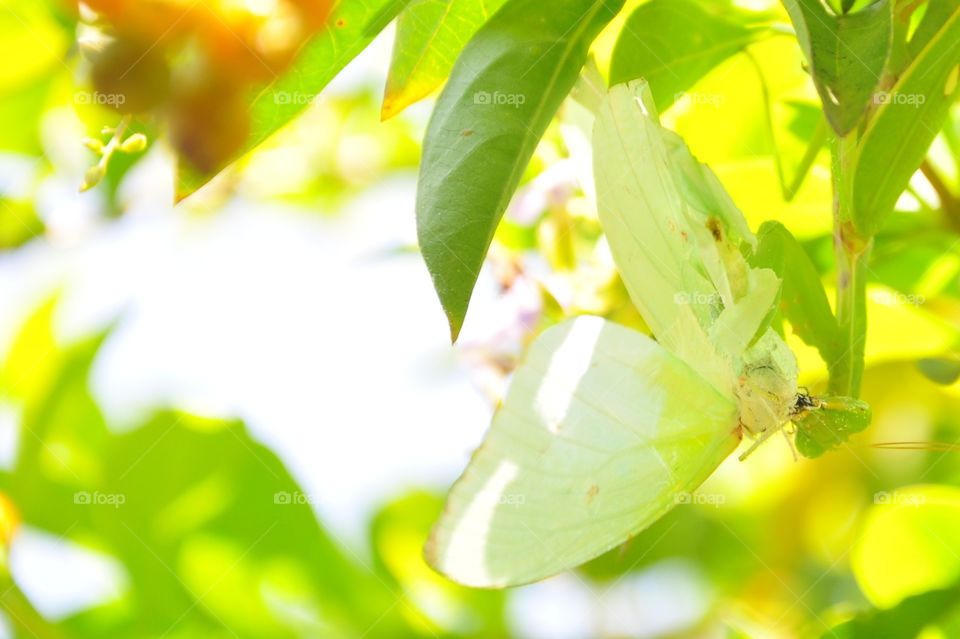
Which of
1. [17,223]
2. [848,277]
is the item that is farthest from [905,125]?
[17,223]

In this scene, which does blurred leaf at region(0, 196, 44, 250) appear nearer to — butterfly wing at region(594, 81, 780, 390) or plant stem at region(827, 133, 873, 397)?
butterfly wing at region(594, 81, 780, 390)

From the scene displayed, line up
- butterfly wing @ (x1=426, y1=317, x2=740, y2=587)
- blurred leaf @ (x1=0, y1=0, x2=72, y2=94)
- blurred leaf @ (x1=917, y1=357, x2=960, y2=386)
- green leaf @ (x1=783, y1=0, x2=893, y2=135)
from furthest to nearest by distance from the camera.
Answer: blurred leaf @ (x1=0, y1=0, x2=72, y2=94) < blurred leaf @ (x1=917, y1=357, x2=960, y2=386) < butterfly wing @ (x1=426, y1=317, x2=740, y2=587) < green leaf @ (x1=783, y1=0, x2=893, y2=135)

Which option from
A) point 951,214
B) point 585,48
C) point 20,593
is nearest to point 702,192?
point 585,48

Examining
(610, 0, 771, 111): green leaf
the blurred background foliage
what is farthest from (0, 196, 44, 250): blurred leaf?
(610, 0, 771, 111): green leaf

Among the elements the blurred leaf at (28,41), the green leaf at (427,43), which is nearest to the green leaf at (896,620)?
the green leaf at (427,43)

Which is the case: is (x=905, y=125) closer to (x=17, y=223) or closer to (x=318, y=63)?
(x=318, y=63)
